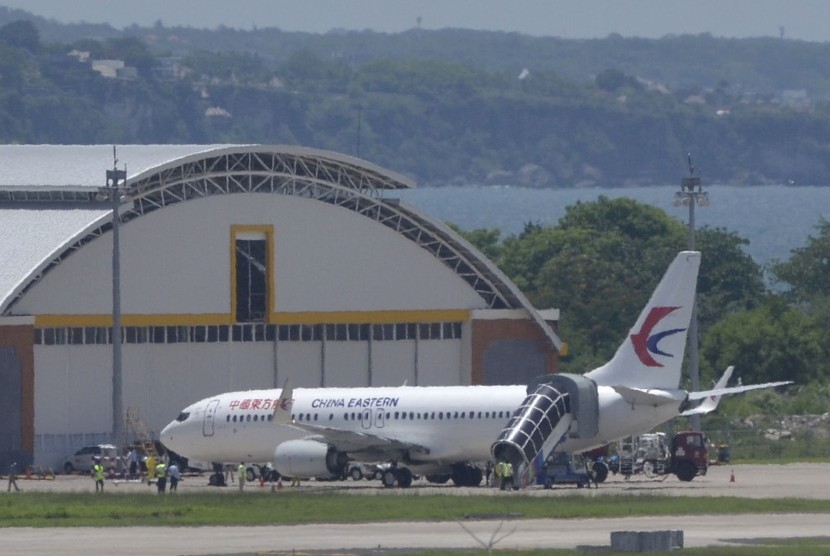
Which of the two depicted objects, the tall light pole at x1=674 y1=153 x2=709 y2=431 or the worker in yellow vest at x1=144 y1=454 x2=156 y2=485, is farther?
the tall light pole at x1=674 y1=153 x2=709 y2=431

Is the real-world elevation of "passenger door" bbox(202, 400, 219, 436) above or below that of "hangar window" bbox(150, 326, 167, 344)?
below

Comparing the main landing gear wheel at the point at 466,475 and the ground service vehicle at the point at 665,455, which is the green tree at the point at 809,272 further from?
the main landing gear wheel at the point at 466,475

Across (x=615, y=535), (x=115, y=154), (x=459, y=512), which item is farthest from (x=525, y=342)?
(x=615, y=535)

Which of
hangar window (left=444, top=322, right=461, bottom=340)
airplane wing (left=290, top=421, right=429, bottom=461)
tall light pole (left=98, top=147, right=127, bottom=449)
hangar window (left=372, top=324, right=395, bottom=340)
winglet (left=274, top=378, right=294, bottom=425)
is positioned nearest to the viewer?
airplane wing (left=290, top=421, right=429, bottom=461)

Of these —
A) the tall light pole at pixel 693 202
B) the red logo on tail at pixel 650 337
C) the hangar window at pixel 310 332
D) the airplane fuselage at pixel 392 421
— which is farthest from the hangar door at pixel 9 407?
the tall light pole at pixel 693 202

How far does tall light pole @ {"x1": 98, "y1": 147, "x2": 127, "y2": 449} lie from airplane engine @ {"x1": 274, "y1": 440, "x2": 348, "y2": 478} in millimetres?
9583

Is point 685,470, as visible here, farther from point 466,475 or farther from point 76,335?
point 76,335

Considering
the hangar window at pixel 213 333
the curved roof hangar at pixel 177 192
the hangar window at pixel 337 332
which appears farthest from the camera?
the hangar window at pixel 337 332

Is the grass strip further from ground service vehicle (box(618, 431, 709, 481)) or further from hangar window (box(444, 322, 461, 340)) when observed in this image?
hangar window (box(444, 322, 461, 340))

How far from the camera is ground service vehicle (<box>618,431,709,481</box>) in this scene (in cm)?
7531

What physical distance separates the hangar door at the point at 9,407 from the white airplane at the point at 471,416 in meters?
10.2

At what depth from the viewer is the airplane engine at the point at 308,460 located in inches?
2817

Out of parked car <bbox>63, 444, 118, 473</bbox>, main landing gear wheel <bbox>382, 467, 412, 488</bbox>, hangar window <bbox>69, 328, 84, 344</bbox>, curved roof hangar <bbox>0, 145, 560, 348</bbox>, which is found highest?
curved roof hangar <bbox>0, 145, 560, 348</bbox>

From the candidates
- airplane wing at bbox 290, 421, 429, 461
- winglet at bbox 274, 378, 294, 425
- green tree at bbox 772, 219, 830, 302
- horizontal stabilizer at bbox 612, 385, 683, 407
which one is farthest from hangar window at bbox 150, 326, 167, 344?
green tree at bbox 772, 219, 830, 302
